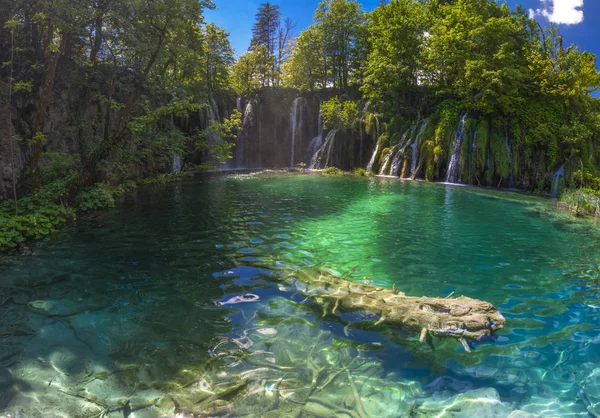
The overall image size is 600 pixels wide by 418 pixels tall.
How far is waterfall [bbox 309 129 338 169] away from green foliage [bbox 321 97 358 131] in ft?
2.70

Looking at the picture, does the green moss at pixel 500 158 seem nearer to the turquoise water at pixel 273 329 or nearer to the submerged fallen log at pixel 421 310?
the turquoise water at pixel 273 329

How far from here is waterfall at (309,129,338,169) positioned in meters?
32.4

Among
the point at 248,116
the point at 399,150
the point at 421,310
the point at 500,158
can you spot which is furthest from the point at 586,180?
the point at 248,116

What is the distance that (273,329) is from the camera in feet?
15.1

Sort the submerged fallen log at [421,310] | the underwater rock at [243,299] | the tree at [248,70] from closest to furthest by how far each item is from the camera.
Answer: the submerged fallen log at [421,310] → the underwater rock at [243,299] → the tree at [248,70]

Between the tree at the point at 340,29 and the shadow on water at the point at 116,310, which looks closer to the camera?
the shadow on water at the point at 116,310

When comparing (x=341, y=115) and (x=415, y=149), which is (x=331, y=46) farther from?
(x=415, y=149)

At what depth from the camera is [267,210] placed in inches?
496

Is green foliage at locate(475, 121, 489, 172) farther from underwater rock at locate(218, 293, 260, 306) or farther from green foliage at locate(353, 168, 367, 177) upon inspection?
underwater rock at locate(218, 293, 260, 306)

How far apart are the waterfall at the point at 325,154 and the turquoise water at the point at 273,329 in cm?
2326

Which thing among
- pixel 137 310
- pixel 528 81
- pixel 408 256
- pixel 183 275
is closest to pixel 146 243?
pixel 183 275

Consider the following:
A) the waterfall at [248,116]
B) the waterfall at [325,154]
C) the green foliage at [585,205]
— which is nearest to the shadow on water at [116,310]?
the green foliage at [585,205]

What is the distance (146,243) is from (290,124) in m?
31.0

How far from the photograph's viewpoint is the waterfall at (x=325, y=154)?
3241 centimetres
